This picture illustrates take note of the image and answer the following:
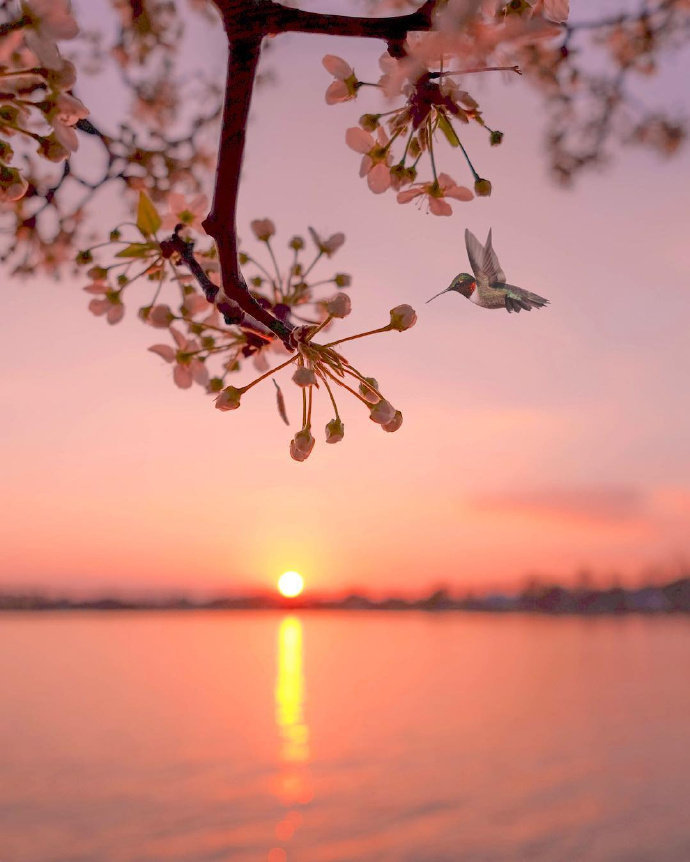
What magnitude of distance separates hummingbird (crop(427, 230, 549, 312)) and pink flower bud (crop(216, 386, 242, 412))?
0.35m

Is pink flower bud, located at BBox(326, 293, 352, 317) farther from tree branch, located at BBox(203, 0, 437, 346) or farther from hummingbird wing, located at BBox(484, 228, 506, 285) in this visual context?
hummingbird wing, located at BBox(484, 228, 506, 285)

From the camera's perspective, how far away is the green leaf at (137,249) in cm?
132

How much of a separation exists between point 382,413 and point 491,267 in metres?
0.25

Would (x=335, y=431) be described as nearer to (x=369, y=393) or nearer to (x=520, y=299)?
(x=369, y=393)

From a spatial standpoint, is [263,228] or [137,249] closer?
[137,249]

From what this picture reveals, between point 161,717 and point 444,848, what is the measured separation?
27.7 m

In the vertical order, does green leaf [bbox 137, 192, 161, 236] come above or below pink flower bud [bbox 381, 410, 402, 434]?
above

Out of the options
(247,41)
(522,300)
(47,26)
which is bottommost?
(522,300)

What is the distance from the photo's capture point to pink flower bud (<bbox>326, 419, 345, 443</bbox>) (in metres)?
1.22

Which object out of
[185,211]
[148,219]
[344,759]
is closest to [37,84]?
[148,219]

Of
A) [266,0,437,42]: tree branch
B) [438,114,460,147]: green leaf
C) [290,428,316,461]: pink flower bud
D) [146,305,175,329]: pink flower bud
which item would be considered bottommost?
[290,428,316,461]: pink flower bud

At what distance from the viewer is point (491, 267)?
2.99ft

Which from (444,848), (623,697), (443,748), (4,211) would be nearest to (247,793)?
(444,848)

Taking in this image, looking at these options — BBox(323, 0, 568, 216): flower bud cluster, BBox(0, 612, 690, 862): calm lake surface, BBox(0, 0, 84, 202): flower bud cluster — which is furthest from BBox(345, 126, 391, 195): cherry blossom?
BBox(0, 612, 690, 862): calm lake surface
